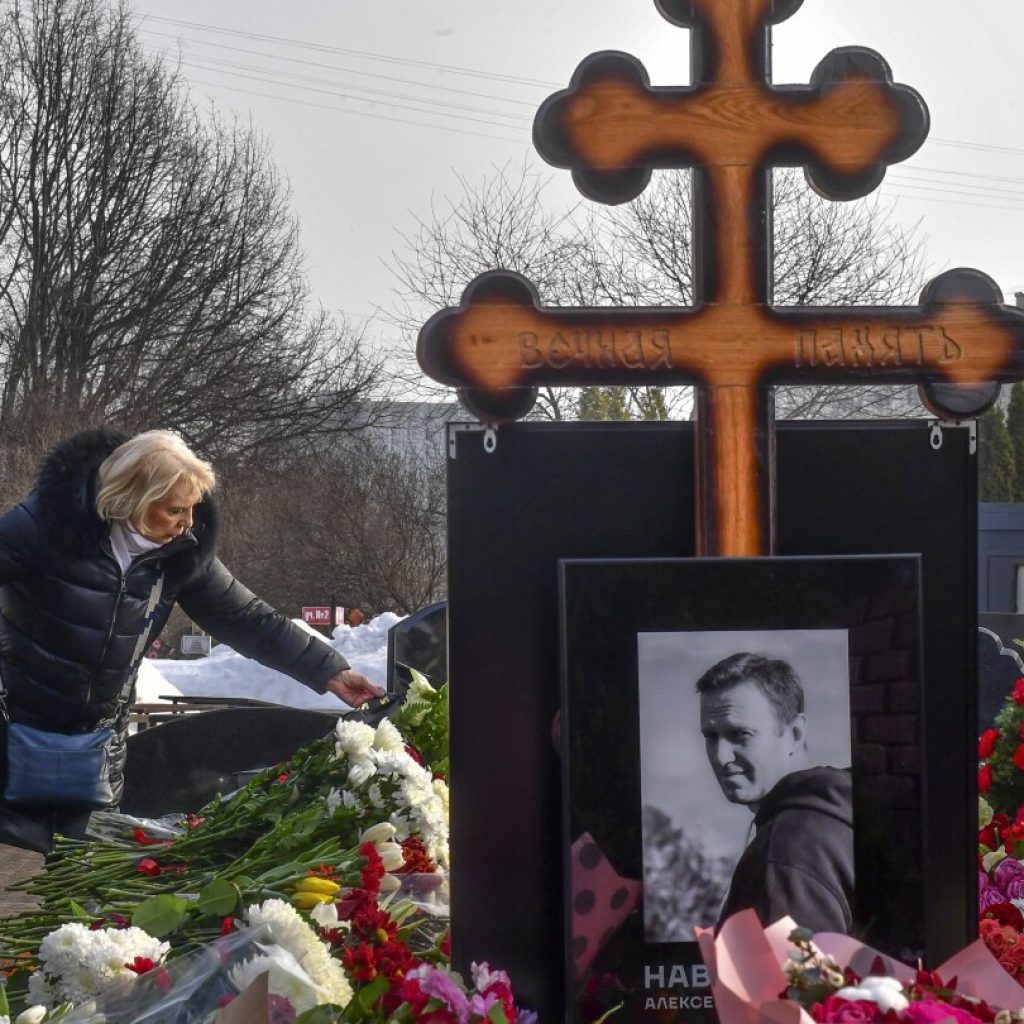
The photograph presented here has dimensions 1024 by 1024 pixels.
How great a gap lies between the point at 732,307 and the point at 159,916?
99 cm

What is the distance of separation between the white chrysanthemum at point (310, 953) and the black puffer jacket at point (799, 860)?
0.44 meters

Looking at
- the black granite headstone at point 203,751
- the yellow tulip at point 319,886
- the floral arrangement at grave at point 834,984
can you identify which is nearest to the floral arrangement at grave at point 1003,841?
the floral arrangement at grave at point 834,984

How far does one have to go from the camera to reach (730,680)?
5.18 feet

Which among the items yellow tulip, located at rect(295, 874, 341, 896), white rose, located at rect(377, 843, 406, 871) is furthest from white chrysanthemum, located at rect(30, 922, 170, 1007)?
white rose, located at rect(377, 843, 406, 871)

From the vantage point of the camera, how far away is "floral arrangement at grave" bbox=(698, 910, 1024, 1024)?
96cm

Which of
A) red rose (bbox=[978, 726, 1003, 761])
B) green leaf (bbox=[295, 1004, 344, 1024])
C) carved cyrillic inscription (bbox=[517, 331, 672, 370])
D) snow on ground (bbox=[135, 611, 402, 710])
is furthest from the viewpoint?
snow on ground (bbox=[135, 611, 402, 710])

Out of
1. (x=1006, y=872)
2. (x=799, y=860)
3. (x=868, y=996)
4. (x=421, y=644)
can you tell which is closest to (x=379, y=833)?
(x=799, y=860)

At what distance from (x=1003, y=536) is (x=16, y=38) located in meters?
14.5

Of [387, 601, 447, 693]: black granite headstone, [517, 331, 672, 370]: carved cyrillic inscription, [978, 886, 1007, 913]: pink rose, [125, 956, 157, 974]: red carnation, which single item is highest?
[517, 331, 672, 370]: carved cyrillic inscription

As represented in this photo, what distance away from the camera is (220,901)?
1667 mm

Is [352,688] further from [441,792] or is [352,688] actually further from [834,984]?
[834,984]

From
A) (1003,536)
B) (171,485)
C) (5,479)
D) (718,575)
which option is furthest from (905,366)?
(5,479)

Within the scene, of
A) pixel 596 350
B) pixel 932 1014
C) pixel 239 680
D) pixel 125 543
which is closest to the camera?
pixel 932 1014

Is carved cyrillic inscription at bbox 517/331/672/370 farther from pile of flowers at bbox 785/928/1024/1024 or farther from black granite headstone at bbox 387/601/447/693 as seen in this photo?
black granite headstone at bbox 387/601/447/693
